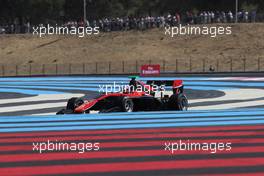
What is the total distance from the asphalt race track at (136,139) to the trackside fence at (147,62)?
23.8 meters

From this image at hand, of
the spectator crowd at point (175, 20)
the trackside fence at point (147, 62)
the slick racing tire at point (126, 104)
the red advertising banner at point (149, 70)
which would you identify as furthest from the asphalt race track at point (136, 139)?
the spectator crowd at point (175, 20)

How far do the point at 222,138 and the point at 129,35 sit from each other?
144 feet

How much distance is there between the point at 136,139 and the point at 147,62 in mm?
36382

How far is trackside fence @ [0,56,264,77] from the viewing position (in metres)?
42.8

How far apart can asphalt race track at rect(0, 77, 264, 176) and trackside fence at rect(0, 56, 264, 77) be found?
23.8 metres

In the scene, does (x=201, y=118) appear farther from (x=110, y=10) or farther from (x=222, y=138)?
(x=110, y=10)

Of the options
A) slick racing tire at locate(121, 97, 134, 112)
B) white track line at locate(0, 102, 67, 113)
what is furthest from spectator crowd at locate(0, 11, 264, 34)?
slick racing tire at locate(121, 97, 134, 112)

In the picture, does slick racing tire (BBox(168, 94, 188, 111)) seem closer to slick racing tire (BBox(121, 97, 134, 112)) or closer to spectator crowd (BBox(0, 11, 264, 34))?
slick racing tire (BBox(121, 97, 134, 112))

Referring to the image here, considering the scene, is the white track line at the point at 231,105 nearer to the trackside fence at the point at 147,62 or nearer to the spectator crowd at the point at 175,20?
the trackside fence at the point at 147,62

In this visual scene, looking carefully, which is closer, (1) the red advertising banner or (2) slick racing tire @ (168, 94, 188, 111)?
(2) slick racing tire @ (168, 94, 188, 111)

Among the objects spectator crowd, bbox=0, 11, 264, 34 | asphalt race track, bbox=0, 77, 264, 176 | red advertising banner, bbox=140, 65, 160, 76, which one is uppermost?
spectator crowd, bbox=0, 11, 264, 34

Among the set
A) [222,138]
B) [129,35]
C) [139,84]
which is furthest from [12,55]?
[222,138]

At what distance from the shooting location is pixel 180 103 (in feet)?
52.1

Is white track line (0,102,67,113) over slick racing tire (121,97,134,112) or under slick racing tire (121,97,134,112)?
under
